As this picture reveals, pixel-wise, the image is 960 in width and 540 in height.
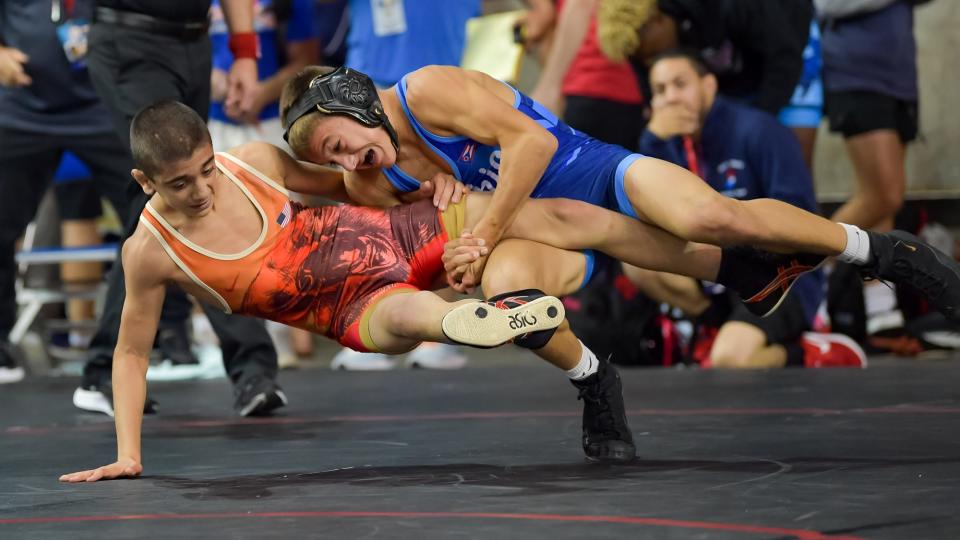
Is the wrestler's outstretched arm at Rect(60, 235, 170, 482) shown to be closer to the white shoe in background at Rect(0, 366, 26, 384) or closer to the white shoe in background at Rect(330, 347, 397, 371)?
the white shoe in background at Rect(0, 366, 26, 384)

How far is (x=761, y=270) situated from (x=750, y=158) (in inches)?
69.3

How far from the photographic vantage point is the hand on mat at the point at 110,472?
3051 mm

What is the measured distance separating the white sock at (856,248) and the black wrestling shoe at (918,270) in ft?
0.04

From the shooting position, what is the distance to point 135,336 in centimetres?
323

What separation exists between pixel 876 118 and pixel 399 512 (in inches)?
147

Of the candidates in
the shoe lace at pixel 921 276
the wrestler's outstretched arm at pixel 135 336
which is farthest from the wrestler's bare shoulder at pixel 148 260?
the shoe lace at pixel 921 276

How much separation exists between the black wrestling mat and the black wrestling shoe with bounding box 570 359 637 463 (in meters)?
0.06

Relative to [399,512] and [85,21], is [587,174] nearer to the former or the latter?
[399,512]

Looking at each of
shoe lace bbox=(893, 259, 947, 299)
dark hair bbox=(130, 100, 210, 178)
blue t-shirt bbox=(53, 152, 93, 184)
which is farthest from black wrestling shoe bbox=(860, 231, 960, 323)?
blue t-shirt bbox=(53, 152, 93, 184)

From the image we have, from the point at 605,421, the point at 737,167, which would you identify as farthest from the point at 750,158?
the point at 605,421

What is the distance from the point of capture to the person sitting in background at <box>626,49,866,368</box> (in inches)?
204

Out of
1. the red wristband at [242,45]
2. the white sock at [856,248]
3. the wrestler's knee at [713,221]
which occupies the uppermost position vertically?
the red wristband at [242,45]

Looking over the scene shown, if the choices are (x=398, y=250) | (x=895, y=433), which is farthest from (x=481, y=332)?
(x=895, y=433)

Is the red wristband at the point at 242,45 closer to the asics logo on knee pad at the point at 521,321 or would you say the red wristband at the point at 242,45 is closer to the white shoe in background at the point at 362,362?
the white shoe in background at the point at 362,362
